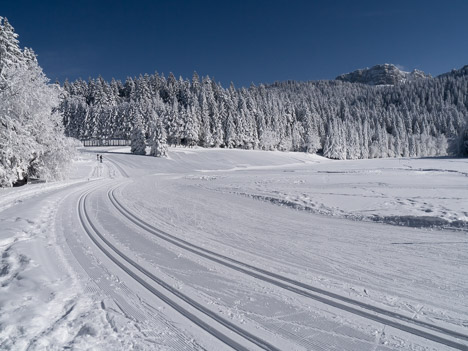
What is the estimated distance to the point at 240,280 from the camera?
460 centimetres

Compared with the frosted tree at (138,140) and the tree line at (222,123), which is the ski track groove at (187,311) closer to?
the tree line at (222,123)

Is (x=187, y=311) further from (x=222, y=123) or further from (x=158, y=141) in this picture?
(x=222, y=123)

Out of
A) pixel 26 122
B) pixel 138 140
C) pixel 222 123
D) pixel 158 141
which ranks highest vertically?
pixel 222 123

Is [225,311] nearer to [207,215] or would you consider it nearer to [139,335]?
[139,335]

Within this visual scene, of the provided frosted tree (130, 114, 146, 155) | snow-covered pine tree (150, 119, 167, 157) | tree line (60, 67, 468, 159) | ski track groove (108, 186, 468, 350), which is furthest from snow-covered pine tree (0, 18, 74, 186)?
frosted tree (130, 114, 146, 155)

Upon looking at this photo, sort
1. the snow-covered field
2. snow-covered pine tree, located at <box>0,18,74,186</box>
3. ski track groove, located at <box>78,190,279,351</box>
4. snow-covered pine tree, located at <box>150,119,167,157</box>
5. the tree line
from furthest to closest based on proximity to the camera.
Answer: the tree line → snow-covered pine tree, located at <box>150,119,167,157</box> → snow-covered pine tree, located at <box>0,18,74,186</box> → the snow-covered field → ski track groove, located at <box>78,190,279,351</box>

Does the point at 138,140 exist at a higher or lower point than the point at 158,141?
higher

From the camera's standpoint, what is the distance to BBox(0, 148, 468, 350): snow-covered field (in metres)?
3.17

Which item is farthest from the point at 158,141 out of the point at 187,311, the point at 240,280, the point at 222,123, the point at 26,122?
the point at 187,311

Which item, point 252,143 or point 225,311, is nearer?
point 225,311

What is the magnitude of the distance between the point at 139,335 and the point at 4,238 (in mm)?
6263

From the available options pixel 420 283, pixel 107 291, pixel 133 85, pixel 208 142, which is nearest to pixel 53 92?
pixel 107 291

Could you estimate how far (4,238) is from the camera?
6.95 metres

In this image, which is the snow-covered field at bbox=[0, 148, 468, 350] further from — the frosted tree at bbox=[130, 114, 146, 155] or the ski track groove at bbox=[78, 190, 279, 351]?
the frosted tree at bbox=[130, 114, 146, 155]
